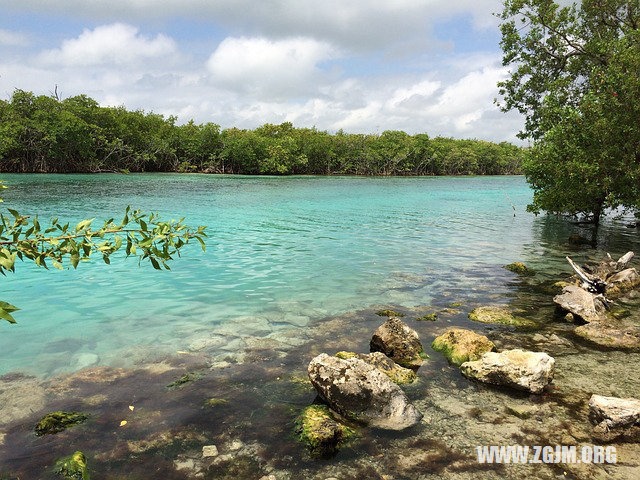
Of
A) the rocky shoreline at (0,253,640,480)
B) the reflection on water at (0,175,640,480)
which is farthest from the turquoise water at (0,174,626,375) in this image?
the rocky shoreline at (0,253,640,480)

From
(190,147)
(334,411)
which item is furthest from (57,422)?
(190,147)

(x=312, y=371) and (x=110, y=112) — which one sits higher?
(x=110, y=112)

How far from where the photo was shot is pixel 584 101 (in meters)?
16.4

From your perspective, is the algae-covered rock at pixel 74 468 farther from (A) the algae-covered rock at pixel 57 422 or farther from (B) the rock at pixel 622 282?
(B) the rock at pixel 622 282

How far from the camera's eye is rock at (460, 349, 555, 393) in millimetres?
6855

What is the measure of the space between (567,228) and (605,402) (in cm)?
2725

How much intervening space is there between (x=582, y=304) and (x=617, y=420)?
5.37 meters

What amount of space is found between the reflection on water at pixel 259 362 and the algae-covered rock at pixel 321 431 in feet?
0.54

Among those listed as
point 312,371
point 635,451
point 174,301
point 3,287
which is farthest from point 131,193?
point 635,451

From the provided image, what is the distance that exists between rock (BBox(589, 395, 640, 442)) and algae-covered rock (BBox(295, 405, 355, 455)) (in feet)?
11.3

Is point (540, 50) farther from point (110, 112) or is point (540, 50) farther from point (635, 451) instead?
point (110, 112)

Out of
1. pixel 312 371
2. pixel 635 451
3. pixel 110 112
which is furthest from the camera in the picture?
pixel 110 112

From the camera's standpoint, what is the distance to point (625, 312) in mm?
11102

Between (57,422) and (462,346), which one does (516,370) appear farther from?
(57,422)
